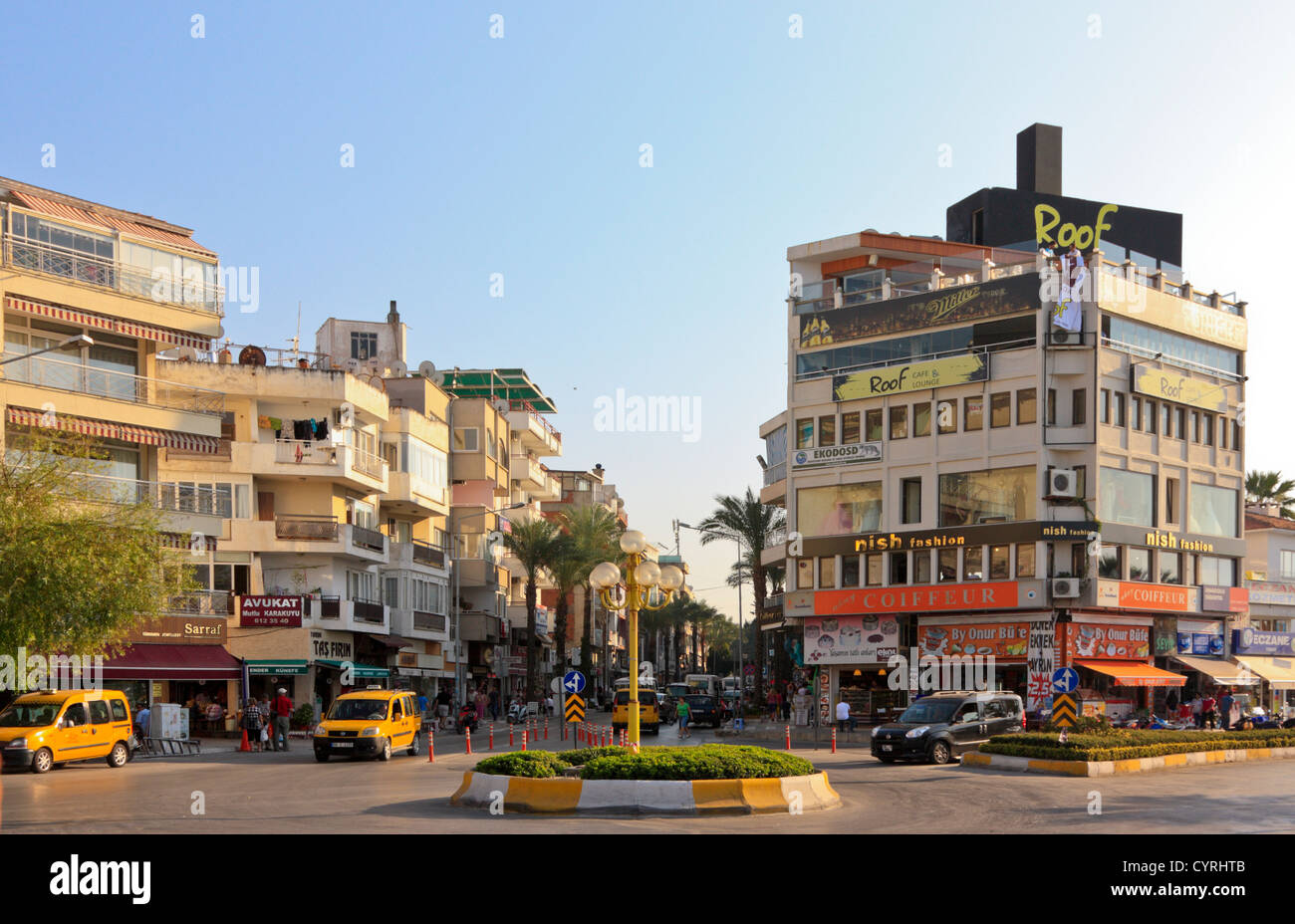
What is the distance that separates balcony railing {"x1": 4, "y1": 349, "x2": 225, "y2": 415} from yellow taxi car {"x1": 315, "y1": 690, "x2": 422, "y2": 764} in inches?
597

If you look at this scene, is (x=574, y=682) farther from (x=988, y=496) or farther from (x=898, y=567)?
(x=988, y=496)

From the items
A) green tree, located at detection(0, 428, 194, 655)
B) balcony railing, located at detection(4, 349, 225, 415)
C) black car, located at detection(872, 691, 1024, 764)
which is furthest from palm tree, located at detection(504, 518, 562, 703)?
black car, located at detection(872, 691, 1024, 764)

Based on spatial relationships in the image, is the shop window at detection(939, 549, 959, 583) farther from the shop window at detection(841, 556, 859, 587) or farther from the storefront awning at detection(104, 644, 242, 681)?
the storefront awning at detection(104, 644, 242, 681)

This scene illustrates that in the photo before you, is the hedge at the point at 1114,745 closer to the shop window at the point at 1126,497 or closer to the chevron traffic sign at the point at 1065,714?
the chevron traffic sign at the point at 1065,714

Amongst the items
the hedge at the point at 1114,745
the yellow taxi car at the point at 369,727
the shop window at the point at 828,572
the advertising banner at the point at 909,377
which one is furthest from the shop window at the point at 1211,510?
the yellow taxi car at the point at 369,727

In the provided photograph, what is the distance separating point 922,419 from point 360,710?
2863cm

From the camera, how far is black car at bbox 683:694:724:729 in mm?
60312

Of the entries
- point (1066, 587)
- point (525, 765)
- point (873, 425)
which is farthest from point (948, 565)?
point (525, 765)

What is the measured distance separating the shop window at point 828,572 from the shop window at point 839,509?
109 cm

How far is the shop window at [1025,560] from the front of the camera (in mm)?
52281

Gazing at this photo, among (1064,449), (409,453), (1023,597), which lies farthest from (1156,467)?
(409,453)

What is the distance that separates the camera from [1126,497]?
177 feet

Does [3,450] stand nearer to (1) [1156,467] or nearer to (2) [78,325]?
(2) [78,325]
